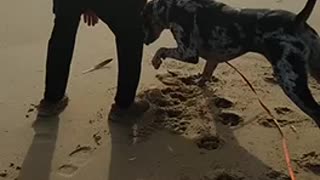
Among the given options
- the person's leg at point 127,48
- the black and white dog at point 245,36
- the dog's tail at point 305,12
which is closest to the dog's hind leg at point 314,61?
the black and white dog at point 245,36

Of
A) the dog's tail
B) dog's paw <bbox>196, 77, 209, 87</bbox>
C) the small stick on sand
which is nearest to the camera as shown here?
the dog's tail

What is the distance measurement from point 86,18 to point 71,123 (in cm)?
66

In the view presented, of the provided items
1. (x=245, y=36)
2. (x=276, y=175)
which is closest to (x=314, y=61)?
(x=245, y=36)

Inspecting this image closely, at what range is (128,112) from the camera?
4.12 metres

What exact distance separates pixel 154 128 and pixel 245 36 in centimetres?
80

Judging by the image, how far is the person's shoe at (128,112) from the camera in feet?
13.5

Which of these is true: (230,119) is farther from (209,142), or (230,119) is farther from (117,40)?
(117,40)

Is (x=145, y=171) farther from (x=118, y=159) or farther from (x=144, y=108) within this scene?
(x=144, y=108)

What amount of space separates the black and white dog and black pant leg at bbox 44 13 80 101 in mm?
454

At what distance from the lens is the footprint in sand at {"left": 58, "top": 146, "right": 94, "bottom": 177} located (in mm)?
3635

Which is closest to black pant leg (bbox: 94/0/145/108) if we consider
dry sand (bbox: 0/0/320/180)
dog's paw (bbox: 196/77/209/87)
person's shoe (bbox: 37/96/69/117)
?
dry sand (bbox: 0/0/320/180)

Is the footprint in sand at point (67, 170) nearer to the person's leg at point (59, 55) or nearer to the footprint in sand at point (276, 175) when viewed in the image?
the person's leg at point (59, 55)

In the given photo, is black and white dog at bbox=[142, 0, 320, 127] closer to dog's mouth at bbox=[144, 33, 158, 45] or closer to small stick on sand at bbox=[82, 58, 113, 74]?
dog's mouth at bbox=[144, 33, 158, 45]

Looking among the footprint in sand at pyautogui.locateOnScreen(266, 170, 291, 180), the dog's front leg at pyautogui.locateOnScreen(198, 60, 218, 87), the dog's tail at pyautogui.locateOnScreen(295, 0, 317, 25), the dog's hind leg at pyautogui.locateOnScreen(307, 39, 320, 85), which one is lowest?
the footprint in sand at pyautogui.locateOnScreen(266, 170, 291, 180)
